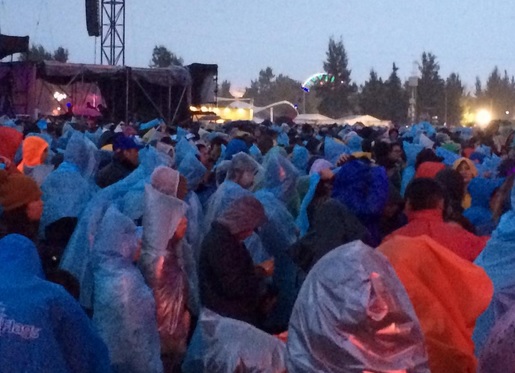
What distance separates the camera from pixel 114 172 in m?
8.22

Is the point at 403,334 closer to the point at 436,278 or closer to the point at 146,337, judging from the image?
the point at 436,278

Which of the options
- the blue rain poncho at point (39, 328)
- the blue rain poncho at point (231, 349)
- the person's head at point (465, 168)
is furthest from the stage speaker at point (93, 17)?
the blue rain poncho at point (39, 328)

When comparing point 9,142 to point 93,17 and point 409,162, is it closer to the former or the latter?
point 409,162

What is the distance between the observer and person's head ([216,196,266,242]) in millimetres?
5621

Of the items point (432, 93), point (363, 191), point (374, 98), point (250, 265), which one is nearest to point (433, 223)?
point (363, 191)

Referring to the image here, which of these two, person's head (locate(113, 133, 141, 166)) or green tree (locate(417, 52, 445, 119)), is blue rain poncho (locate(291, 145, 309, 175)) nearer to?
person's head (locate(113, 133, 141, 166))

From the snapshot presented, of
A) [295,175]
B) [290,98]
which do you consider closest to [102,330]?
[295,175]

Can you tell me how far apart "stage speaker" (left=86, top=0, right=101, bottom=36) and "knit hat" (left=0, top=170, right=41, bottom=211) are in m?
30.5

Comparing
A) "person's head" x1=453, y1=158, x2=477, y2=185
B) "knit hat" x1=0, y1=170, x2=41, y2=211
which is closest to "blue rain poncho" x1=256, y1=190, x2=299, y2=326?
"person's head" x1=453, y1=158, x2=477, y2=185

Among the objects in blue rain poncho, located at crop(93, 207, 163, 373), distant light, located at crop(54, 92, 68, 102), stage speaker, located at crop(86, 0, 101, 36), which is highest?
stage speaker, located at crop(86, 0, 101, 36)

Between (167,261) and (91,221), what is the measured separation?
73cm

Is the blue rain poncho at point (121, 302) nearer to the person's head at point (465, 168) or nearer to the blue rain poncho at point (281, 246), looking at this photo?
the blue rain poncho at point (281, 246)

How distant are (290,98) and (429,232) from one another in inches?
4305

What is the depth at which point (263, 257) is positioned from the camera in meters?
7.30
